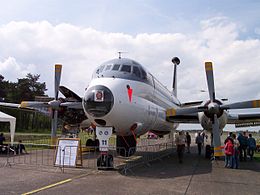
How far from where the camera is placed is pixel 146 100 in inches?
519

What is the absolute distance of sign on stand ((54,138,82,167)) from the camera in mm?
11508

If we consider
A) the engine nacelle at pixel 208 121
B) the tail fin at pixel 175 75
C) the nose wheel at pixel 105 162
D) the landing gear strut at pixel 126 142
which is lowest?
the nose wheel at pixel 105 162

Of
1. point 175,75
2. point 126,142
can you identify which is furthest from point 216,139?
point 175,75

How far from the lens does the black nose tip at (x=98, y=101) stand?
9.91m

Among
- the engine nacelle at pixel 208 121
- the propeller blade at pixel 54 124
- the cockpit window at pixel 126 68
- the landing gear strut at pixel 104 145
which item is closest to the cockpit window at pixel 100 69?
the cockpit window at pixel 126 68

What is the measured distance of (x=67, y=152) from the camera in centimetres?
1179

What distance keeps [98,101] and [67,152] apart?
325cm

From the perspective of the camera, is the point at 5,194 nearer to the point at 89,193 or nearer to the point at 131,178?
the point at 89,193

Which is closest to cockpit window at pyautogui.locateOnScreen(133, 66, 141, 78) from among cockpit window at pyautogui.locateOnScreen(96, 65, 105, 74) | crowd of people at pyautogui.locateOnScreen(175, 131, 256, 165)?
cockpit window at pyautogui.locateOnScreen(96, 65, 105, 74)

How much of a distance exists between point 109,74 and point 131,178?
14.2ft

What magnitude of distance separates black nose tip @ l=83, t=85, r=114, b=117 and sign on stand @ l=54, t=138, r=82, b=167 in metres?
2.40

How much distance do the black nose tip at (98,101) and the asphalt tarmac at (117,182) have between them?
2.24 metres

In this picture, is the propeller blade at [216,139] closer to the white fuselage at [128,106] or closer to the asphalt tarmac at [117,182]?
the asphalt tarmac at [117,182]

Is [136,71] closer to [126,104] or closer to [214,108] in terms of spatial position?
[126,104]
